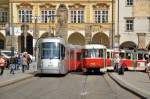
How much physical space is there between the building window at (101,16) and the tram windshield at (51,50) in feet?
150

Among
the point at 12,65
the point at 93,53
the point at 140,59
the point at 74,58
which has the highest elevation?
the point at 93,53

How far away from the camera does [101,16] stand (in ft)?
300

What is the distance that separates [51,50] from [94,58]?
22.8 feet

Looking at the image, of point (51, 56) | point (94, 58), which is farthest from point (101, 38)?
point (51, 56)

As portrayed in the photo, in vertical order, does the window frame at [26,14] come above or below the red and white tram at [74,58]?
above

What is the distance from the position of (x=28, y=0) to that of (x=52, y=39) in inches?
1821

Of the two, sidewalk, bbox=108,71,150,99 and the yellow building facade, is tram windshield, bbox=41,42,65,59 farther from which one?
the yellow building facade

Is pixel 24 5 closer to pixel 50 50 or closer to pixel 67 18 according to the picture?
pixel 67 18

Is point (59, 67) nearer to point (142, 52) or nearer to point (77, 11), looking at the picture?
point (142, 52)

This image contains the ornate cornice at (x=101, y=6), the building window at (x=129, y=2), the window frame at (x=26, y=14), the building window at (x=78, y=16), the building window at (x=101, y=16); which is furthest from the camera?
the building window at (x=129, y=2)

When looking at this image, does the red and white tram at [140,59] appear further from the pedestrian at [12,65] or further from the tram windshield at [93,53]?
the pedestrian at [12,65]

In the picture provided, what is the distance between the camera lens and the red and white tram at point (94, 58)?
51812 millimetres

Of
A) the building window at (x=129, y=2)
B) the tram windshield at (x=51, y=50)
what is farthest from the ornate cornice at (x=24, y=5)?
the tram windshield at (x=51, y=50)

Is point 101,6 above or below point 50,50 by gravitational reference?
above
